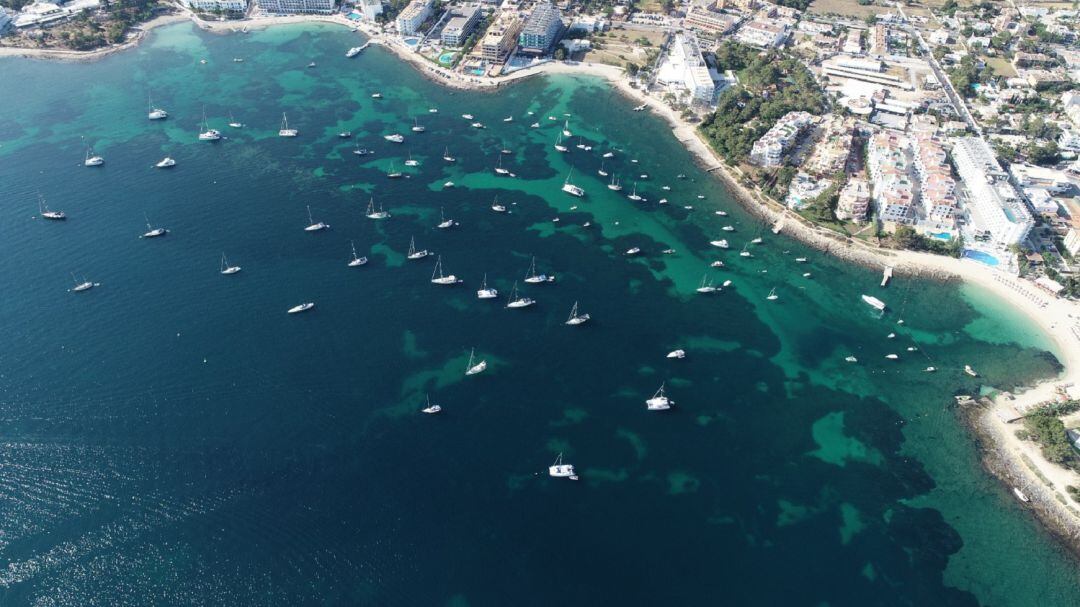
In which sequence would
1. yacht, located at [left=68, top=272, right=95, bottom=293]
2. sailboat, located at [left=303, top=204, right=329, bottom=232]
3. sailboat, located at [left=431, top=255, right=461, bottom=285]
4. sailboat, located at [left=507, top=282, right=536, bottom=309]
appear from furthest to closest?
sailboat, located at [left=303, top=204, right=329, bottom=232] → sailboat, located at [left=431, top=255, right=461, bottom=285] → sailboat, located at [left=507, top=282, right=536, bottom=309] → yacht, located at [left=68, top=272, right=95, bottom=293]

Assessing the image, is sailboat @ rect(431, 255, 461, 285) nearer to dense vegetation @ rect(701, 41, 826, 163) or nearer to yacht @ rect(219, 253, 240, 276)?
yacht @ rect(219, 253, 240, 276)

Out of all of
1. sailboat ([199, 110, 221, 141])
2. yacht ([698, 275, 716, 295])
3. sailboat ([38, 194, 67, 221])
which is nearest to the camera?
yacht ([698, 275, 716, 295])

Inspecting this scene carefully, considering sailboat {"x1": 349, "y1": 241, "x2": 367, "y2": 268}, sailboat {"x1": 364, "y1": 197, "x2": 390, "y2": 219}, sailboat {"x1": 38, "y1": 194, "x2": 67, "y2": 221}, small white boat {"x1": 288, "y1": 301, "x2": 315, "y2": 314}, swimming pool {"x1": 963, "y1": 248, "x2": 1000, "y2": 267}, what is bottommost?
sailboat {"x1": 38, "y1": 194, "x2": 67, "y2": 221}

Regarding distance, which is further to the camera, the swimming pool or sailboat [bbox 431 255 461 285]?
the swimming pool

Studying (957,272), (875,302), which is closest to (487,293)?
(875,302)

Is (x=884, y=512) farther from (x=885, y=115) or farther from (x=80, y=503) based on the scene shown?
(x=885, y=115)

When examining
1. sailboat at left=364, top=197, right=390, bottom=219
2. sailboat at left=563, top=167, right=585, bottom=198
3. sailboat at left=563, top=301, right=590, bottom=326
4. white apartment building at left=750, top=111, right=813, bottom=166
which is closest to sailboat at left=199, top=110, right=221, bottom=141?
sailboat at left=364, top=197, right=390, bottom=219

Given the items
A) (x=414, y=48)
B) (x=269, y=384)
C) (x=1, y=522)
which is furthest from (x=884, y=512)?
(x=414, y=48)
